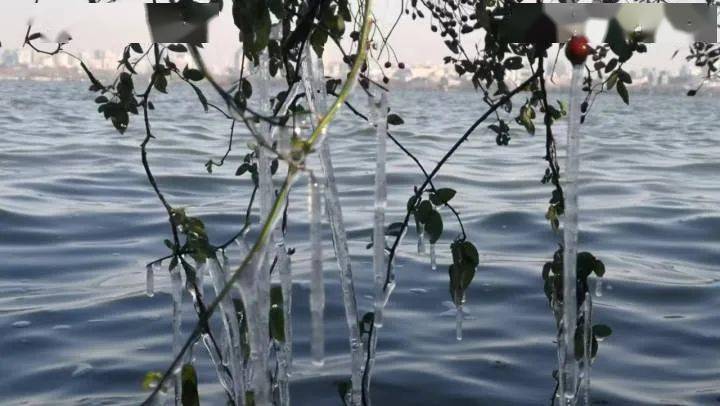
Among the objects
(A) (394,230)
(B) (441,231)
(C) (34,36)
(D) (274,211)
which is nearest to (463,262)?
(B) (441,231)

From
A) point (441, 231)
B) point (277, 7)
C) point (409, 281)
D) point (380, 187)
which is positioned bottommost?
point (409, 281)

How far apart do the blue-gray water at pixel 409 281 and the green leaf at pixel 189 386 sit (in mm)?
2349

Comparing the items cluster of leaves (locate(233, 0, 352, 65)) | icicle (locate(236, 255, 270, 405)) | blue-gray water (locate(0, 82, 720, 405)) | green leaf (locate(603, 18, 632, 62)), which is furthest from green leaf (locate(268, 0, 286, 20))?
blue-gray water (locate(0, 82, 720, 405))

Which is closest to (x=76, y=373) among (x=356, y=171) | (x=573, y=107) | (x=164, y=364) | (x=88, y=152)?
(x=164, y=364)

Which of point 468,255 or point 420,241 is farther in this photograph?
point 420,241

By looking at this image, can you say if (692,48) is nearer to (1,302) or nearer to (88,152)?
(1,302)

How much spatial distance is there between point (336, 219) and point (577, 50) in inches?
32.7

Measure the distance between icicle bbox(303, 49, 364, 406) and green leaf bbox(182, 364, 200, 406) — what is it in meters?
0.47

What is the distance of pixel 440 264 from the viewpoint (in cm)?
823

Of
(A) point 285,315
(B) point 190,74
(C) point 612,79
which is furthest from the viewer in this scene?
(B) point 190,74

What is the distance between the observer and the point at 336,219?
2695 mm

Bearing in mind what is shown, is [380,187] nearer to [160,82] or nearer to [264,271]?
[264,271]

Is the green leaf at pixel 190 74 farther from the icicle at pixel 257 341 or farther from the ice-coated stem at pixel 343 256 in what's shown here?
the icicle at pixel 257 341

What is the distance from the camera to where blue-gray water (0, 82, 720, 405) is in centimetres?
529
